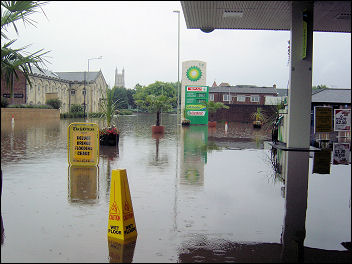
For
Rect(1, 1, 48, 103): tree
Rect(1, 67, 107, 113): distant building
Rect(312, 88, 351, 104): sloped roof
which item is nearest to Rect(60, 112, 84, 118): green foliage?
Rect(1, 67, 107, 113): distant building

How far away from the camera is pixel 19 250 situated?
465cm

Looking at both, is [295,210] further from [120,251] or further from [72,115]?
[72,115]

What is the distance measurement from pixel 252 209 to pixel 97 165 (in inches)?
228

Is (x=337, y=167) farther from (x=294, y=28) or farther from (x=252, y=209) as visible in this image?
(x=252, y=209)

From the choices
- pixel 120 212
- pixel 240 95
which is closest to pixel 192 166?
pixel 120 212

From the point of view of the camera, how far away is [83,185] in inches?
336

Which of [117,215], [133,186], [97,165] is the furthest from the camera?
[97,165]

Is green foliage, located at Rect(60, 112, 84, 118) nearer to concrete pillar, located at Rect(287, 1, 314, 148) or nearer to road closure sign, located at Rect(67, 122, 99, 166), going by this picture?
concrete pillar, located at Rect(287, 1, 314, 148)

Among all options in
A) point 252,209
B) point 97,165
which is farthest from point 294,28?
point 252,209

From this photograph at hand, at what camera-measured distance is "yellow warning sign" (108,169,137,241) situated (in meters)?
5.10

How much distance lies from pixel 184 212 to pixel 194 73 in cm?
3459

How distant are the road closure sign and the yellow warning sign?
20.2 feet

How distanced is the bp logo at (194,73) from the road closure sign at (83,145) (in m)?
29.4

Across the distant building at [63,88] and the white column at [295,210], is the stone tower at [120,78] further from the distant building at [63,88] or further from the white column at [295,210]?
the white column at [295,210]
